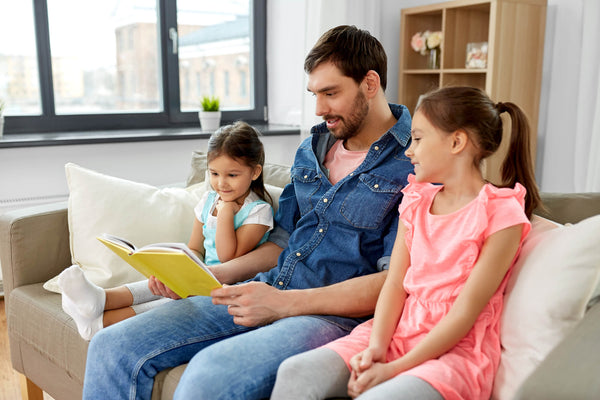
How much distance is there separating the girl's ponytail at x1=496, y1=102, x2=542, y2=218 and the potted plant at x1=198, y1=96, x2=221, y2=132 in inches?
88.0

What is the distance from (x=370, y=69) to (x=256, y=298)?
2.06 feet

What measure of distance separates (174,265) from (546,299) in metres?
0.72

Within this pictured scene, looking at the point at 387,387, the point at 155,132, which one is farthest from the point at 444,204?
the point at 155,132

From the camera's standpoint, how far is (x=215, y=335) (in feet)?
4.48

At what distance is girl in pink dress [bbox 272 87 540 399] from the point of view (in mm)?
1074

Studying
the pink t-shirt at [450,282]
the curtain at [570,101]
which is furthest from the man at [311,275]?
the curtain at [570,101]

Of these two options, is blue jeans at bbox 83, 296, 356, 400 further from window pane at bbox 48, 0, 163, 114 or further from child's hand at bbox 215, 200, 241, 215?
window pane at bbox 48, 0, 163, 114

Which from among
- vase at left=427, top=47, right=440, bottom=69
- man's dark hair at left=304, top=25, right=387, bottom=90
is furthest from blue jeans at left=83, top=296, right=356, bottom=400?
vase at left=427, top=47, right=440, bottom=69

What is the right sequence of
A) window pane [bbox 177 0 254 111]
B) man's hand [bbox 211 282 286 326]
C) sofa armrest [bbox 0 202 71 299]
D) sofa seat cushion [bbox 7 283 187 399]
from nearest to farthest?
man's hand [bbox 211 282 286 326] < sofa seat cushion [bbox 7 283 187 399] < sofa armrest [bbox 0 202 71 299] < window pane [bbox 177 0 254 111]

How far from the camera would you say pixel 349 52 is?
1.48 meters

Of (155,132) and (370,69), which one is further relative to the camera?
(155,132)

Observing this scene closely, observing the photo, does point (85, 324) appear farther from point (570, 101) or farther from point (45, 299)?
point (570, 101)

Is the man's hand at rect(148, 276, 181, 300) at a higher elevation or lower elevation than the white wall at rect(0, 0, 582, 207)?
lower

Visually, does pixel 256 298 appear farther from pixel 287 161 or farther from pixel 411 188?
pixel 287 161
